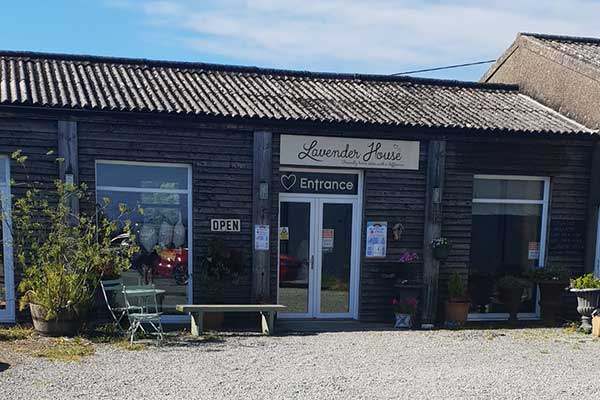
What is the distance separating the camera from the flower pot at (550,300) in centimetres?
916

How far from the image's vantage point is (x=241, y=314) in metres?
8.68

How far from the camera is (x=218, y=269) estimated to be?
8.31 metres

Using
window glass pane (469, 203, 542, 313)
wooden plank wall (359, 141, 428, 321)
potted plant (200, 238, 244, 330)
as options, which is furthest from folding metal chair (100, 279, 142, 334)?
window glass pane (469, 203, 542, 313)

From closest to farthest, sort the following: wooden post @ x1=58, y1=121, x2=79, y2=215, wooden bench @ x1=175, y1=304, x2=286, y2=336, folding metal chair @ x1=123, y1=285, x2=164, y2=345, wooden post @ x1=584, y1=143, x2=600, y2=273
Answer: folding metal chair @ x1=123, y1=285, x2=164, y2=345, wooden bench @ x1=175, y1=304, x2=286, y2=336, wooden post @ x1=58, y1=121, x2=79, y2=215, wooden post @ x1=584, y1=143, x2=600, y2=273

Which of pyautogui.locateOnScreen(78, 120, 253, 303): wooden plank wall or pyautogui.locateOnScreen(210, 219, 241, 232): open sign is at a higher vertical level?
pyautogui.locateOnScreen(78, 120, 253, 303): wooden plank wall

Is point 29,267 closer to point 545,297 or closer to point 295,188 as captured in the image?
point 295,188

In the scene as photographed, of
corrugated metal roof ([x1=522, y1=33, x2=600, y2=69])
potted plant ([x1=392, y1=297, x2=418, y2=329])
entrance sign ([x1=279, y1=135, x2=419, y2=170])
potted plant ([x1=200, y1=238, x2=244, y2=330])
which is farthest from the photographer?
corrugated metal roof ([x1=522, y1=33, x2=600, y2=69])

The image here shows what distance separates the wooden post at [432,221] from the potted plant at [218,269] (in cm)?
308

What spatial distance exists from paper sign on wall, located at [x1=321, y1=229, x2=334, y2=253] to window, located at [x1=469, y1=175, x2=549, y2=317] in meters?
2.48

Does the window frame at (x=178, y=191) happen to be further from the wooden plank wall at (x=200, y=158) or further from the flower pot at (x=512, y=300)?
the flower pot at (x=512, y=300)

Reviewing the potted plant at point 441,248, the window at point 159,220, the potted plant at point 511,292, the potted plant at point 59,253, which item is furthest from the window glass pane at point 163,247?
the potted plant at point 511,292

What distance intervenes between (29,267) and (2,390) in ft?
10.0

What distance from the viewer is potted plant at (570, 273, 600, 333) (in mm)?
8477

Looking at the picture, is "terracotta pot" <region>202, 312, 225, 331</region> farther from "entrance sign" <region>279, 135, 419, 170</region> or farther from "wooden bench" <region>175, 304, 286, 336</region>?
"entrance sign" <region>279, 135, 419, 170</region>
